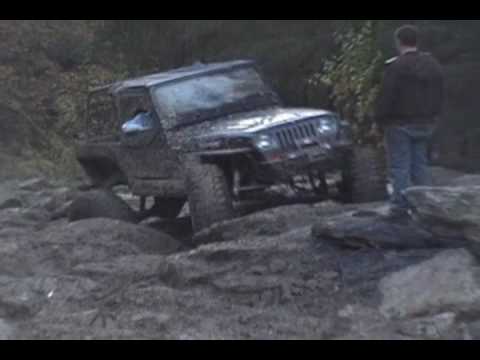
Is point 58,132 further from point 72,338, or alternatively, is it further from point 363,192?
point 72,338

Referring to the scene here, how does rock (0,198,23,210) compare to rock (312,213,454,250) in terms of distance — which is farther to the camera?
rock (0,198,23,210)

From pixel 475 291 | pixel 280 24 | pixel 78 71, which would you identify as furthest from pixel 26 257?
pixel 78 71

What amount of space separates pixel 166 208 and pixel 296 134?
2753 mm

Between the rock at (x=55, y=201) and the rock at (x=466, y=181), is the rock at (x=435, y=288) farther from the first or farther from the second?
the rock at (x=55, y=201)

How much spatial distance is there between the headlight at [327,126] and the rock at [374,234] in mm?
2268

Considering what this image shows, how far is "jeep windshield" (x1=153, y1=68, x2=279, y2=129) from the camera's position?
40.1 ft

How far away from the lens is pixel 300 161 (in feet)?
36.3

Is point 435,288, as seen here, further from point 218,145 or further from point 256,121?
point 256,121

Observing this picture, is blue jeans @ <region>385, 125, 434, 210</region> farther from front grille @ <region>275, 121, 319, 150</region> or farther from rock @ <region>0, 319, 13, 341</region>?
rock @ <region>0, 319, 13, 341</region>

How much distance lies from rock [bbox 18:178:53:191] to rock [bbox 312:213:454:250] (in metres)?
10.8

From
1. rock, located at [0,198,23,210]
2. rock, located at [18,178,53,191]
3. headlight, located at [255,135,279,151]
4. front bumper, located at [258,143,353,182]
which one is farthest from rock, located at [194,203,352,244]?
rock, located at [18,178,53,191]

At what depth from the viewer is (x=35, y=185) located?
774 inches

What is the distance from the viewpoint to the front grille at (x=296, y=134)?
1114 centimetres
